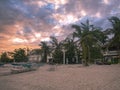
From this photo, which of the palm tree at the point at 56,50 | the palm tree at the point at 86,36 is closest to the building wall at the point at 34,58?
the palm tree at the point at 56,50

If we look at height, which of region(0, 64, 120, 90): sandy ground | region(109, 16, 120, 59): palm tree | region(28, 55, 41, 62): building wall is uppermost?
region(109, 16, 120, 59): palm tree

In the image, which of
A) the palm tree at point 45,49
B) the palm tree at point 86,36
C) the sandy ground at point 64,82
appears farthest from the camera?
the palm tree at point 45,49

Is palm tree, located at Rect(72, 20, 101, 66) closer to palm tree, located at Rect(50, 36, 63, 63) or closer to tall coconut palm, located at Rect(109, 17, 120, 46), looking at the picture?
tall coconut palm, located at Rect(109, 17, 120, 46)

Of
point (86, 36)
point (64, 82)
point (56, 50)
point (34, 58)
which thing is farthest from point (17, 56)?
point (64, 82)

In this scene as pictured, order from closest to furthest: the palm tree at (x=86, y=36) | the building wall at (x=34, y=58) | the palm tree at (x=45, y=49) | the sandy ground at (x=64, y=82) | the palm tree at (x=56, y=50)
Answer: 1. the sandy ground at (x=64, y=82)
2. the palm tree at (x=86, y=36)
3. the palm tree at (x=56, y=50)
4. the palm tree at (x=45, y=49)
5. the building wall at (x=34, y=58)

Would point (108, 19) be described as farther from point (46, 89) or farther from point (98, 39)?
point (46, 89)

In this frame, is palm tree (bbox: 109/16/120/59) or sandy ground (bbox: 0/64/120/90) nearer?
sandy ground (bbox: 0/64/120/90)

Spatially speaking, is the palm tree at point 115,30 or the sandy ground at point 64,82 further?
the palm tree at point 115,30

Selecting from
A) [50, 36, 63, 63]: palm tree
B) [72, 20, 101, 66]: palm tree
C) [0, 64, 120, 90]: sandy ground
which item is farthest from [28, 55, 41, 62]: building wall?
[0, 64, 120, 90]: sandy ground

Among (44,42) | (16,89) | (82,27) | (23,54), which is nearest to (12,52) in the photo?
(23,54)

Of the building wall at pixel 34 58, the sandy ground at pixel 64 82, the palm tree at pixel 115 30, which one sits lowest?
the sandy ground at pixel 64 82

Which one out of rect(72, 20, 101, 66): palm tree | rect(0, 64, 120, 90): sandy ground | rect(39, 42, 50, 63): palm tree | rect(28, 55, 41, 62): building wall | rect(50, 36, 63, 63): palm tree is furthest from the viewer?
rect(28, 55, 41, 62): building wall

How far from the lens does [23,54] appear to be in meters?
114

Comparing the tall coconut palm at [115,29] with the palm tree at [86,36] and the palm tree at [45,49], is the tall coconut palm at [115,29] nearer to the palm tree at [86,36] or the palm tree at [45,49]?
the palm tree at [86,36]
